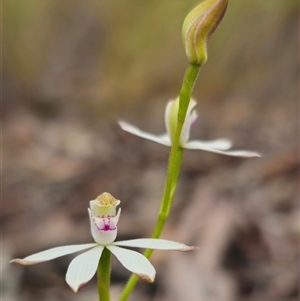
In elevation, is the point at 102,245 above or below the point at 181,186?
above

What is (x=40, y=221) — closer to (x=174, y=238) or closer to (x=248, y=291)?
(x=174, y=238)

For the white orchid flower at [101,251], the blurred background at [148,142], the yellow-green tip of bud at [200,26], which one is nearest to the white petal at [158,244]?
the white orchid flower at [101,251]

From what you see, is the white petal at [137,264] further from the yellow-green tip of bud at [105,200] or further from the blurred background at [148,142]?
the blurred background at [148,142]

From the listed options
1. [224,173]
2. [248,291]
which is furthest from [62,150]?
[248,291]

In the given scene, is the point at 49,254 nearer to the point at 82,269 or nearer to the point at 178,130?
the point at 82,269

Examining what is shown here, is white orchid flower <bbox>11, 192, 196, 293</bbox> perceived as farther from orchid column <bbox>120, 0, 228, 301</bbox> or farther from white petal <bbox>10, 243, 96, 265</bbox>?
orchid column <bbox>120, 0, 228, 301</bbox>
